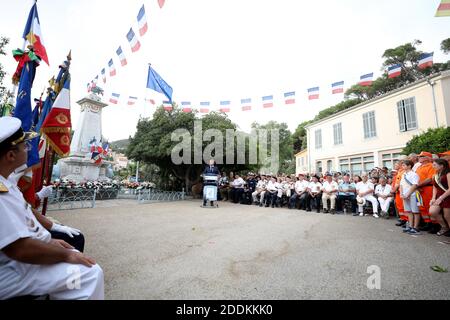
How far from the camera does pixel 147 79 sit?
10.1 meters

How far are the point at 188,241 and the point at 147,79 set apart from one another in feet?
28.7

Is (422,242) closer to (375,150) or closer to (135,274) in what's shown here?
(135,274)

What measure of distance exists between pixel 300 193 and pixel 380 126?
1053 centimetres

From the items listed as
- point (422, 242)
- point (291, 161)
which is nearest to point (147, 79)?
point (422, 242)

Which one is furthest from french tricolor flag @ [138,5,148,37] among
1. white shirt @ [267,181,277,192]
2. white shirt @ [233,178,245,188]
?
white shirt @ [233,178,245,188]

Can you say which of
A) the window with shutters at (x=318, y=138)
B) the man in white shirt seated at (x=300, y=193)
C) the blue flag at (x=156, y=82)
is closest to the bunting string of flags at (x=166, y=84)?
the blue flag at (x=156, y=82)

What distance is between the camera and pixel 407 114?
44.8ft

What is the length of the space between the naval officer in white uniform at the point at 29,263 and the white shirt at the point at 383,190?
860cm

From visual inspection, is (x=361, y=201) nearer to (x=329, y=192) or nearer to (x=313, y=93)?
(x=329, y=192)

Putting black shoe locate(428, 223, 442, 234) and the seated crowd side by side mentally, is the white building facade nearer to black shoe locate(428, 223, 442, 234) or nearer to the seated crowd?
the seated crowd

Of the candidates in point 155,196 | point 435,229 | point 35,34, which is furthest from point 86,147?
point 435,229

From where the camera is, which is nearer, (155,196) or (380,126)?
(155,196)

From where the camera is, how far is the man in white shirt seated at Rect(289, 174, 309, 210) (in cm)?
924

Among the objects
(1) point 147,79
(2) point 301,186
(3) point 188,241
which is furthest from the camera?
(1) point 147,79
